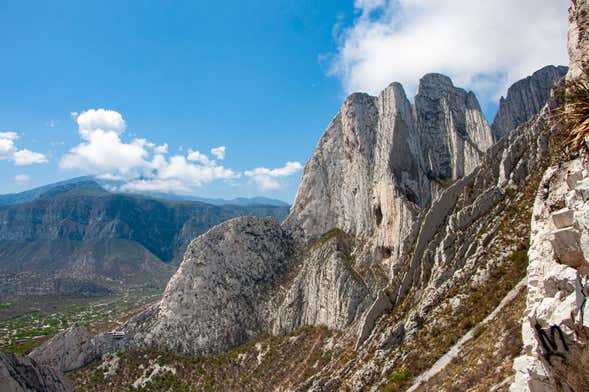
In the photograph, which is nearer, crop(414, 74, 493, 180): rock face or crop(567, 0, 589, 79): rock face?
crop(567, 0, 589, 79): rock face

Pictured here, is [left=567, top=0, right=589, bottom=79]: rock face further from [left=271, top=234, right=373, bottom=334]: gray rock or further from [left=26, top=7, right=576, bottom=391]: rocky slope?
[left=271, top=234, right=373, bottom=334]: gray rock

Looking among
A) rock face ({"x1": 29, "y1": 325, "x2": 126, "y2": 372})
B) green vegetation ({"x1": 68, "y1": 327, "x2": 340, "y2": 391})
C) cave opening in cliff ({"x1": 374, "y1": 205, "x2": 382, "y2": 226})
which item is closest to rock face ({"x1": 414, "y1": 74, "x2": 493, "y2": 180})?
cave opening in cliff ({"x1": 374, "y1": 205, "x2": 382, "y2": 226})

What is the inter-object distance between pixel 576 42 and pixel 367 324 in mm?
37953

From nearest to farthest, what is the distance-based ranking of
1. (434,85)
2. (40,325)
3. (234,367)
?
(234,367) → (434,85) → (40,325)

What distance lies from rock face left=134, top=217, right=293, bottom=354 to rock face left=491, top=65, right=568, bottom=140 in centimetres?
5288

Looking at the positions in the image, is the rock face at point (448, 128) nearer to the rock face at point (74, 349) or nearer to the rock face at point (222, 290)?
the rock face at point (222, 290)

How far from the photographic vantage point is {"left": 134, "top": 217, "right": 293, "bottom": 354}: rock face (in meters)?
85.7

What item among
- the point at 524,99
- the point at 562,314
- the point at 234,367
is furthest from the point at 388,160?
the point at 562,314

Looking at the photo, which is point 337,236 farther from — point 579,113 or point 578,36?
point 579,113

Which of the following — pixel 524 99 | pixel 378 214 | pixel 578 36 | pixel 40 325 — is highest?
pixel 524 99

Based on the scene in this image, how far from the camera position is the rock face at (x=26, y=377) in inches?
1316

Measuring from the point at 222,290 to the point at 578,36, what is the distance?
77297 millimetres

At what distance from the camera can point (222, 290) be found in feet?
293

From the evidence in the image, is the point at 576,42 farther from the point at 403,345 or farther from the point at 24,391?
the point at 24,391
